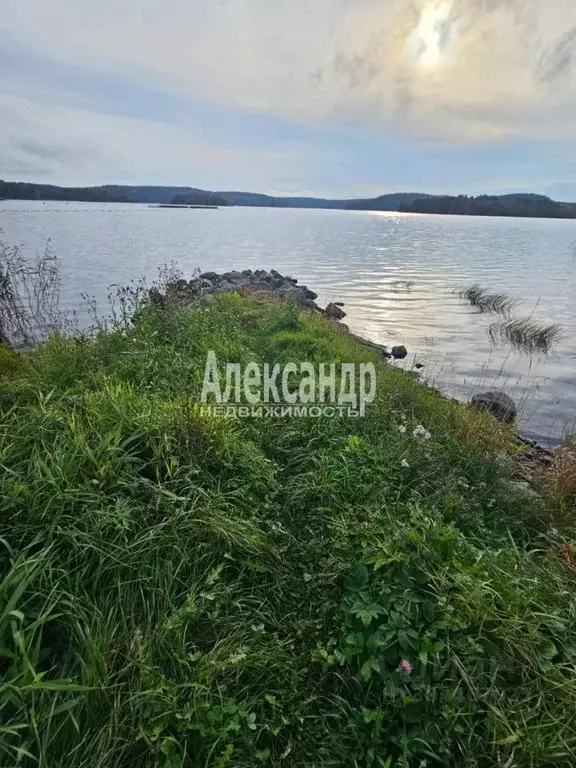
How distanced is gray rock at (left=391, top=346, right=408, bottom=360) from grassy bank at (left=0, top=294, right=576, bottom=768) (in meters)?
7.30

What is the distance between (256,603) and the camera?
2.71 meters

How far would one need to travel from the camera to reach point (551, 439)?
285 inches

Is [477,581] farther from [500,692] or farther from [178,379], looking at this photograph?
[178,379]

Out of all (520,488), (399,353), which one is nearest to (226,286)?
(399,353)

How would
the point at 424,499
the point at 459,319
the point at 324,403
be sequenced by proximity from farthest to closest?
1. the point at 459,319
2. the point at 324,403
3. the point at 424,499

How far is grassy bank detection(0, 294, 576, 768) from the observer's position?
1.94 meters

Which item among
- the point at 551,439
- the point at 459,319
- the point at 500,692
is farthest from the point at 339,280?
the point at 500,692

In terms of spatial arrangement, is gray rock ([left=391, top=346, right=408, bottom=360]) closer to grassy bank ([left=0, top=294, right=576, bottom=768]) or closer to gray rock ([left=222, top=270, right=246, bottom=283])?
grassy bank ([left=0, top=294, right=576, bottom=768])

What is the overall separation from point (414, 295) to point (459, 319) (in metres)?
4.81

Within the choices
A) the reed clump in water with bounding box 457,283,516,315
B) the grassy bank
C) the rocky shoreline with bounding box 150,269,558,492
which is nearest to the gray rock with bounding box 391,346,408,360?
the rocky shoreline with bounding box 150,269,558,492

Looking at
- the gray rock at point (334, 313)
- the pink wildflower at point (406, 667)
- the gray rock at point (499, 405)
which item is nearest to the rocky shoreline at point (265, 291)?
the gray rock at point (334, 313)

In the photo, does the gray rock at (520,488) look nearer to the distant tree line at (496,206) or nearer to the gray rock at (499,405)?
the gray rock at (499,405)

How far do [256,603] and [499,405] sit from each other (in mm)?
6075

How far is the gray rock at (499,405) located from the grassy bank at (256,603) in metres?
3.25
